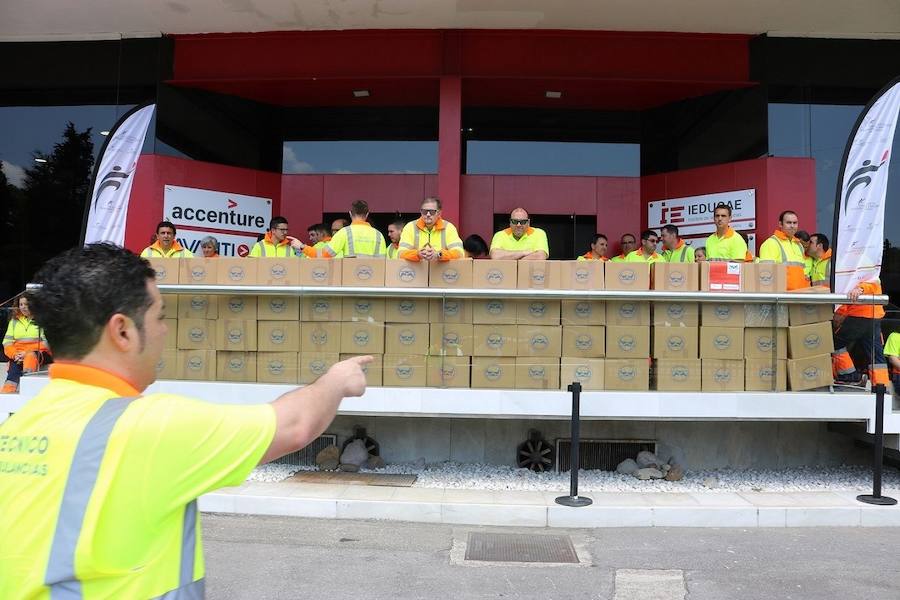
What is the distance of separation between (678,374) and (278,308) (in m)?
3.81

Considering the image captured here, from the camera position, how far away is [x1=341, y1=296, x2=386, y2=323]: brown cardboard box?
6180mm

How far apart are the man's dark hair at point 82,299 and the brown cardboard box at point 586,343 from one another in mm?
5090

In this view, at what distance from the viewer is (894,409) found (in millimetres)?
6043

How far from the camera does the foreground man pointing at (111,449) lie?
1.11 metres

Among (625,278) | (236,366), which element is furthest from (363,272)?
(625,278)

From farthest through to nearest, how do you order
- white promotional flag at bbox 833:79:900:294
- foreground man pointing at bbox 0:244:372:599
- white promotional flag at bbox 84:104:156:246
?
white promotional flag at bbox 84:104:156:246 → white promotional flag at bbox 833:79:900:294 → foreground man pointing at bbox 0:244:372:599

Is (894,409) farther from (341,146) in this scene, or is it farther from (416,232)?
(341,146)

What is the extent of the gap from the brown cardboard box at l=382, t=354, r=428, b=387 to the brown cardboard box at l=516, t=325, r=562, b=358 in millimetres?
910

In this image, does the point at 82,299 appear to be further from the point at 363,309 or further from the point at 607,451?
the point at 607,451

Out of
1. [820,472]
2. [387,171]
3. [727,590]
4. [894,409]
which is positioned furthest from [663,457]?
[387,171]

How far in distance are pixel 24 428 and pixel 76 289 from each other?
27 centimetres

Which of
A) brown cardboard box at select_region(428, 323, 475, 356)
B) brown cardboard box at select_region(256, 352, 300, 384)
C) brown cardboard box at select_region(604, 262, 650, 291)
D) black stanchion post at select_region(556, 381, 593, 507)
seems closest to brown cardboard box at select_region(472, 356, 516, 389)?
brown cardboard box at select_region(428, 323, 475, 356)

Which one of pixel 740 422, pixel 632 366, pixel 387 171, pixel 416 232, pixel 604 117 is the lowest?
pixel 740 422

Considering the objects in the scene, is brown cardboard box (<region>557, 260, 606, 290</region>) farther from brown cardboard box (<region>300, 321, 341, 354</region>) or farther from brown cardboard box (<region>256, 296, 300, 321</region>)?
brown cardboard box (<region>256, 296, 300, 321</region>)
